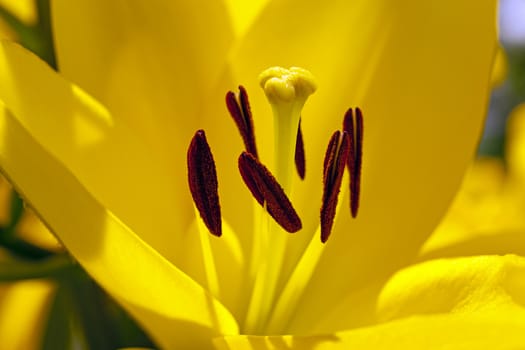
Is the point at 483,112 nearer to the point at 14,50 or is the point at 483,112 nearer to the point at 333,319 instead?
the point at 333,319

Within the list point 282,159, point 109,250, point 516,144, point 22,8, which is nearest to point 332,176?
point 282,159

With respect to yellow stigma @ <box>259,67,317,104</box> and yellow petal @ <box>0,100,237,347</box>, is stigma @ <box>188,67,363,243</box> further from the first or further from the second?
yellow petal @ <box>0,100,237,347</box>

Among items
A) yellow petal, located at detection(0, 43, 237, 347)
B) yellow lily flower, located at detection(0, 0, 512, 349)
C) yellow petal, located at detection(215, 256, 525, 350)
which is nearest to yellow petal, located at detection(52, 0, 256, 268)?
yellow lily flower, located at detection(0, 0, 512, 349)

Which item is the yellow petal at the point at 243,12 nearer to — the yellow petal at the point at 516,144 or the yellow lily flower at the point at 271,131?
the yellow lily flower at the point at 271,131

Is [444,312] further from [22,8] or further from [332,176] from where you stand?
[22,8]

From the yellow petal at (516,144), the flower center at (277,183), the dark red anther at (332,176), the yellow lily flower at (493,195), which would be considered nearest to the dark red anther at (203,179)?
the flower center at (277,183)

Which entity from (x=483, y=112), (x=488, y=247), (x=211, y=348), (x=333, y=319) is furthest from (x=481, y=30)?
(x=211, y=348)

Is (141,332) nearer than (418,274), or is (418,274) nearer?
(418,274)
